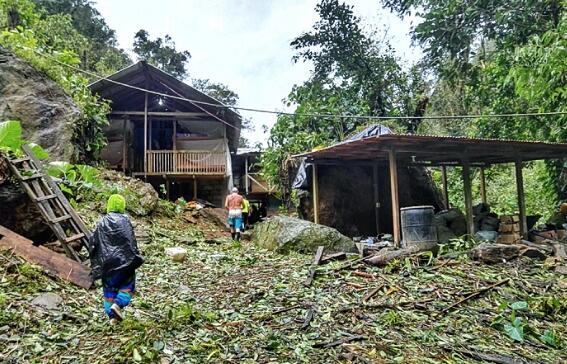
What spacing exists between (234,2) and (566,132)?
13927 millimetres

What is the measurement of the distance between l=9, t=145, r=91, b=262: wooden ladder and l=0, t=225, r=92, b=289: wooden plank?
0.20 metres

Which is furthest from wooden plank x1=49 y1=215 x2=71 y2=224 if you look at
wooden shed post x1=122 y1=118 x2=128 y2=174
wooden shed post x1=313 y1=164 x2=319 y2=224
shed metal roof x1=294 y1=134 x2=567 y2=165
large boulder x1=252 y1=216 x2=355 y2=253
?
wooden shed post x1=122 y1=118 x2=128 y2=174

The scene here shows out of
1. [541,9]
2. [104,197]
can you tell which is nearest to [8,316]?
[104,197]

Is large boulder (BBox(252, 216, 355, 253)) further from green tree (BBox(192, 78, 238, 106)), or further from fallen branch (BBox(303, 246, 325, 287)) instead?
green tree (BBox(192, 78, 238, 106))

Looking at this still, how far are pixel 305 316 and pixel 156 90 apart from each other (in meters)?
13.3

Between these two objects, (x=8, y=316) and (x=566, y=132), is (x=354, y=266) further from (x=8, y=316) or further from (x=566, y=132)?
(x=566, y=132)

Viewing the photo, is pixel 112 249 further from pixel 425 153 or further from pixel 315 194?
pixel 425 153

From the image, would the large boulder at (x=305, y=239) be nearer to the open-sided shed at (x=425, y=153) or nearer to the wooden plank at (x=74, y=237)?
the open-sided shed at (x=425, y=153)

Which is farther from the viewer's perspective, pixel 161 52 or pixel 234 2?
pixel 161 52

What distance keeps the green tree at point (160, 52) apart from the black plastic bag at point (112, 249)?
24.6 meters

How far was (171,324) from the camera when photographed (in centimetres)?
382

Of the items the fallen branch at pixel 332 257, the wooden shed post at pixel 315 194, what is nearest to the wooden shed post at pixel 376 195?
the wooden shed post at pixel 315 194

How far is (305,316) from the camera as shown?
4203 millimetres

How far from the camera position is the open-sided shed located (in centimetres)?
756
